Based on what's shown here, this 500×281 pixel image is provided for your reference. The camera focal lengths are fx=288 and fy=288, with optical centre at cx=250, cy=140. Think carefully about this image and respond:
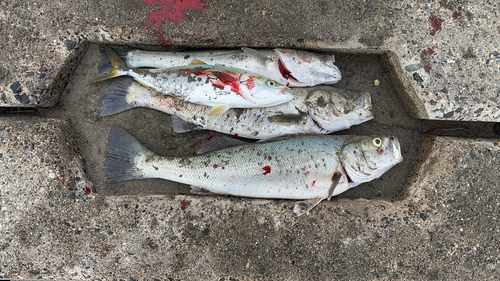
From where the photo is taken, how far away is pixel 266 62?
310 centimetres

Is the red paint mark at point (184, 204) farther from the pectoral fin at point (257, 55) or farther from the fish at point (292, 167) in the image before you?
the pectoral fin at point (257, 55)

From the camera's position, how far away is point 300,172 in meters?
2.92

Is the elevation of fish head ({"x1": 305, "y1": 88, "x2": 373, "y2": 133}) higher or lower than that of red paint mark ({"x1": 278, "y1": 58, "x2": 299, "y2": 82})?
lower

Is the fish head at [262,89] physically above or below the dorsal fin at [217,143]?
above

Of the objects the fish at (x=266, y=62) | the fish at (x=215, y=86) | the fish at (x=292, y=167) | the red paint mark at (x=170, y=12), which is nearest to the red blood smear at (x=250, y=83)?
the fish at (x=215, y=86)

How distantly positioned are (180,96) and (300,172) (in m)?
1.47

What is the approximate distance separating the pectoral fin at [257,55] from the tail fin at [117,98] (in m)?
1.33

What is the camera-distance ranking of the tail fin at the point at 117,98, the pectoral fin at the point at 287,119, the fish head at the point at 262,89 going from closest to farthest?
the fish head at the point at 262,89 → the pectoral fin at the point at 287,119 → the tail fin at the point at 117,98

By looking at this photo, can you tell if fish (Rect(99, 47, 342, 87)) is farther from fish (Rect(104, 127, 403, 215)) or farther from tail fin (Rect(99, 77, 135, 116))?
fish (Rect(104, 127, 403, 215))

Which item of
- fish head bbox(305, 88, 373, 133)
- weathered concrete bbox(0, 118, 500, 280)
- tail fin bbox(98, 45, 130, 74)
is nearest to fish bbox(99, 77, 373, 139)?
fish head bbox(305, 88, 373, 133)

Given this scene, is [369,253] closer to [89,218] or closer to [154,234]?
[154,234]

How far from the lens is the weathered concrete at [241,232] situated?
2902mm

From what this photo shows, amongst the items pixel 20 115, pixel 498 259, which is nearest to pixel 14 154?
pixel 20 115

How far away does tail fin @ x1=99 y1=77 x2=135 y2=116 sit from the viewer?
3219 millimetres
